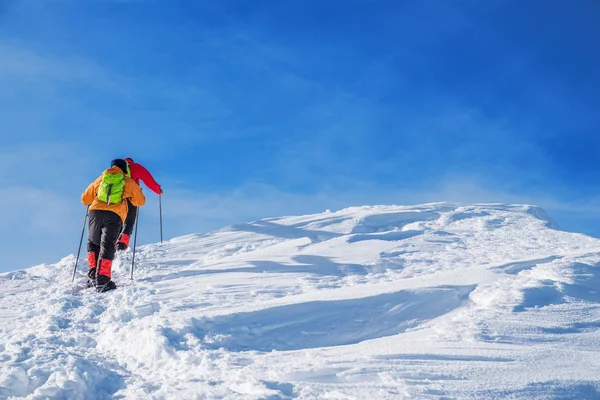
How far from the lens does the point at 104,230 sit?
769cm

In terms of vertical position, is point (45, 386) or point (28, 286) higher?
point (28, 286)

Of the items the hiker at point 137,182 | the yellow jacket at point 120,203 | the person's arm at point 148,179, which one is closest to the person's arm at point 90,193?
the yellow jacket at point 120,203

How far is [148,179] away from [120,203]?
306cm

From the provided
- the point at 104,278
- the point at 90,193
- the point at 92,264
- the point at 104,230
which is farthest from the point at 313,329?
the point at 90,193

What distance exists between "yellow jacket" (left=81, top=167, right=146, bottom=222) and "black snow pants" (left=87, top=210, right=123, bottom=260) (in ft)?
0.26

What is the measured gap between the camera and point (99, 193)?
7711mm

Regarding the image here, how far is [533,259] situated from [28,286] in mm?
8265

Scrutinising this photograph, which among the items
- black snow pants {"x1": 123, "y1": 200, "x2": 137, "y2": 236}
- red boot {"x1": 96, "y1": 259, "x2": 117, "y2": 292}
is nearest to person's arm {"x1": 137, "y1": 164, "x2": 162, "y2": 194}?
black snow pants {"x1": 123, "y1": 200, "x2": 137, "y2": 236}

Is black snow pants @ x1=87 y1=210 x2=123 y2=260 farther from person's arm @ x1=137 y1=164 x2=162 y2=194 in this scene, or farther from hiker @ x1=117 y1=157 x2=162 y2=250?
person's arm @ x1=137 y1=164 x2=162 y2=194

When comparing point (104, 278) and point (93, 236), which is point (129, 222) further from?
point (104, 278)

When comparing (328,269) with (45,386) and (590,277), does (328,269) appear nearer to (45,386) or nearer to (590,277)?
(590,277)

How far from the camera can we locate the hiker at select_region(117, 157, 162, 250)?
353 inches

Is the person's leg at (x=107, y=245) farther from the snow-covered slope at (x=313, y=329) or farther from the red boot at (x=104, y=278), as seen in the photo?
the snow-covered slope at (x=313, y=329)

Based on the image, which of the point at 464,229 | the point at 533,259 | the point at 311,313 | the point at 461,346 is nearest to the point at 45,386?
the point at 311,313
